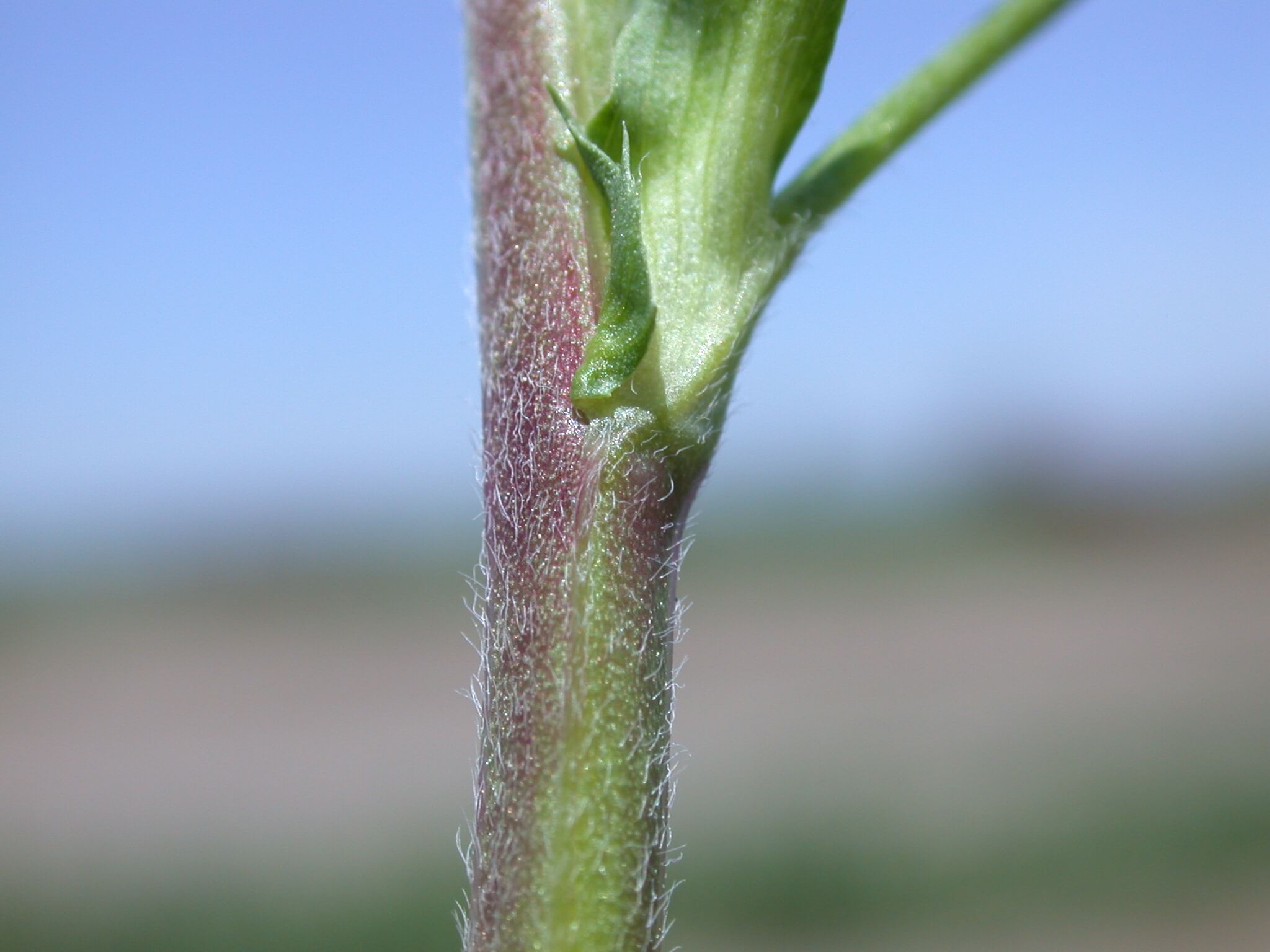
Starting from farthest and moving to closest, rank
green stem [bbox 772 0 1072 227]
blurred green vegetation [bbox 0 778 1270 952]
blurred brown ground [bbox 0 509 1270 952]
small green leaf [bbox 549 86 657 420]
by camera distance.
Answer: blurred brown ground [bbox 0 509 1270 952]
blurred green vegetation [bbox 0 778 1270 952]
green stem [bbox 772 0 1072 227]
small green leaf [bbox 549 86 657 420]

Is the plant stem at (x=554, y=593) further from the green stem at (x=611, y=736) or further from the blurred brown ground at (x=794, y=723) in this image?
the blurred brown ground at (x=794, y=723)

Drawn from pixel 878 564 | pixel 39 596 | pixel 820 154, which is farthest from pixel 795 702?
pixel 39 596

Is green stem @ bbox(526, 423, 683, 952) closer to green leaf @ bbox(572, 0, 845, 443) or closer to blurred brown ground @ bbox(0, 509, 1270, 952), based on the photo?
green leaf @ bbox(572, 0, 845, 443)

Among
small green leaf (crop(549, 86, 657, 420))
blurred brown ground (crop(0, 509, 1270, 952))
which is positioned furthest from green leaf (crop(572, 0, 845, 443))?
blurred brown ground (crop(0, 509, 1270, 952))

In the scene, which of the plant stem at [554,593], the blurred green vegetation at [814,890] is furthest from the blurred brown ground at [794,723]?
the plant stem at [554,593]

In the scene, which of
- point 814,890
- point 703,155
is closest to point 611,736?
point 703,155

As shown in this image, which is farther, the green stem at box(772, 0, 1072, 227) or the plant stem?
the green stem at box(772, 0, 1072, 227)

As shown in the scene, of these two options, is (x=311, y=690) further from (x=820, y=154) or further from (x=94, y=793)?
(x=820, y=154)
